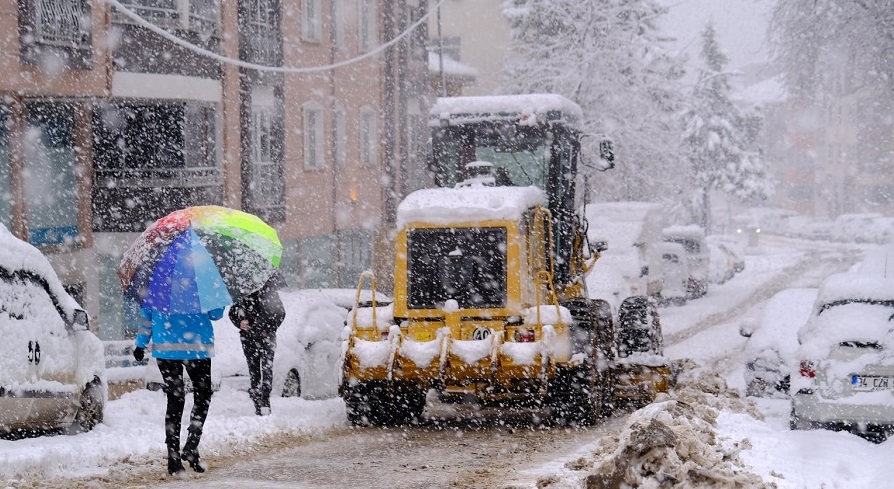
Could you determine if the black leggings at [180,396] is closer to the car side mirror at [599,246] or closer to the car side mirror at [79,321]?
the car side mirror at [79,321]

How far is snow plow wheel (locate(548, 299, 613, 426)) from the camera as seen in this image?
466 inches

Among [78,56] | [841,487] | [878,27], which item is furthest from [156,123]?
[841,487]

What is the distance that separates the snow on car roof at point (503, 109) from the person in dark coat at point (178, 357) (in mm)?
6299

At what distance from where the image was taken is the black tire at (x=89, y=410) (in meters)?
10.4

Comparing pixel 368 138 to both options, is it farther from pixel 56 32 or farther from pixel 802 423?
pixel 802 423

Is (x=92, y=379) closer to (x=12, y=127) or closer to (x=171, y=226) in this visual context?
(x=171, y=226)

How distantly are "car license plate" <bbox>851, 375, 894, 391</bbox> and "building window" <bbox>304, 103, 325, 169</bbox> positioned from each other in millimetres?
19202

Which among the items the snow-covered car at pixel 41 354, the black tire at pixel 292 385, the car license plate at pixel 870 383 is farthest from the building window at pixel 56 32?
the car license plate at pixel 870 383

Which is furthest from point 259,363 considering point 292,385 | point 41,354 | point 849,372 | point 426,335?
point 849,372

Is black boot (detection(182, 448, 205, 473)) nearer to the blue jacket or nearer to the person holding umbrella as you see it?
the person holding umbrella

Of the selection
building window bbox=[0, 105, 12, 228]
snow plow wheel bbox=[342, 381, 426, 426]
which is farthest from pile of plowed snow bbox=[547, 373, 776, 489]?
building window bbox=[0, 105, 12, 228]

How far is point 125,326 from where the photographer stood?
2166 centimetres

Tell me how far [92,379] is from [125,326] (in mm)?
11253

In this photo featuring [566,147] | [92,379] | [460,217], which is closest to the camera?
[92,379]
